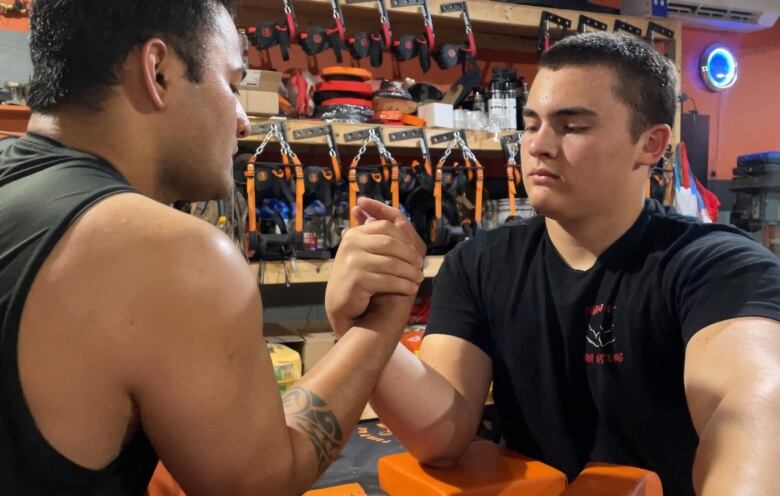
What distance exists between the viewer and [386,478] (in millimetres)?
1184

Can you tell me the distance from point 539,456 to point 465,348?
27cm

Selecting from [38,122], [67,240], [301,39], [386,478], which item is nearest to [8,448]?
[67,240]

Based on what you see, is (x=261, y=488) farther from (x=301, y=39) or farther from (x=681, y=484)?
(x=301, y=39)

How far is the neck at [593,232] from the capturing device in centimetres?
139

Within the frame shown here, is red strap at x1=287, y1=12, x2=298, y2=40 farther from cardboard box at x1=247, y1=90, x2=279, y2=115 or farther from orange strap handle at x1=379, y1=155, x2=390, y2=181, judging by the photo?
orange strap handle at x1=379, y1=155, x2=390, y2=181

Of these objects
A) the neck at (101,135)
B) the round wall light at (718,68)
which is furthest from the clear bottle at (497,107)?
the neck at (101,135)

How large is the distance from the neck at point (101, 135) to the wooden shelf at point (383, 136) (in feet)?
5.87

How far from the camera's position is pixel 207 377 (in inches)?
26.8

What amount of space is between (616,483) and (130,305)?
2.24 feet

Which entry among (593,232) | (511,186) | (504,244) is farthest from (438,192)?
(593,232)

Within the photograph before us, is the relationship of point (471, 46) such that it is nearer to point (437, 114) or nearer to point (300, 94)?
point (437, 114)

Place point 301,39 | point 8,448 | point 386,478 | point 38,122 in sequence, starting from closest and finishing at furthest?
1. point 8,448
2. point 38,122
3. point 386,478
4. point 301,39

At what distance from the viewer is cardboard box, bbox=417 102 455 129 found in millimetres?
2961

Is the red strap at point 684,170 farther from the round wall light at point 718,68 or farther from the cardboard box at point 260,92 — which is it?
the cardboard box at point 260,92
